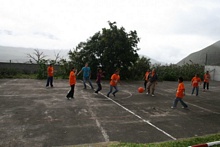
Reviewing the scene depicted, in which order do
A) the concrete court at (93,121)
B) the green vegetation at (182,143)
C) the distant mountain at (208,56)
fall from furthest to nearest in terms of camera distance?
the distant mountain at (208,56) < the concrete court at (93,121) < the green vegetation at (182,143)

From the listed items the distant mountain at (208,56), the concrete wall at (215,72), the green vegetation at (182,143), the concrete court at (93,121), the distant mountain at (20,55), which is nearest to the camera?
the green vegetation at (182,143)

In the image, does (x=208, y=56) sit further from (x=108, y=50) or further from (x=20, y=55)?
(x=20, y=55)

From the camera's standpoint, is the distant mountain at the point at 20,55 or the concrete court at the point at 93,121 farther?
the distant mountain at the point at 20,55

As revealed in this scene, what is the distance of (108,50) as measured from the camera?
21.1 meters

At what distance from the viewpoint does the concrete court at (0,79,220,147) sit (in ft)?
19.6

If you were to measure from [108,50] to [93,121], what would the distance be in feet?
46.7

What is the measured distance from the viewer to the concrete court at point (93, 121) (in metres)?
5.96

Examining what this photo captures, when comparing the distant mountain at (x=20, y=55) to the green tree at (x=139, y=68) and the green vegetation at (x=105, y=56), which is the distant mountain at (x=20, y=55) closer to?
the green vegetation at (x=105, y=56)

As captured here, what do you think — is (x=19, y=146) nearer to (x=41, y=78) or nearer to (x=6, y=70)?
(x=41, y=78)

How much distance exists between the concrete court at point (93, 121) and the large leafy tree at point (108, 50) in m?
10.5

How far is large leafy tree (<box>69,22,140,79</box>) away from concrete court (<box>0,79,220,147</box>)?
10.5m

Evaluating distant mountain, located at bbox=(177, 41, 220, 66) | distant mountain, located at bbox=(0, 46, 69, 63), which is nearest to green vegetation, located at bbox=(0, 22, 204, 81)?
distant mountain, located at bbox=(0, 46, 69, 63)

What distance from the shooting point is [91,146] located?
5.32 m

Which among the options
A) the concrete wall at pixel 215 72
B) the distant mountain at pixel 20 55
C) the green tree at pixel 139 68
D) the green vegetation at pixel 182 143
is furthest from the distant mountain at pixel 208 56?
the green vegetation at pixel 182 143
